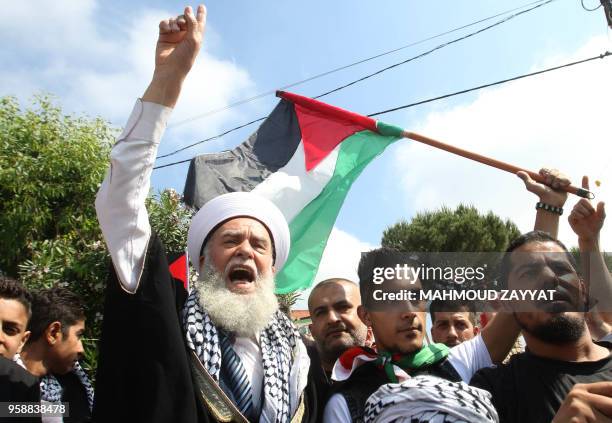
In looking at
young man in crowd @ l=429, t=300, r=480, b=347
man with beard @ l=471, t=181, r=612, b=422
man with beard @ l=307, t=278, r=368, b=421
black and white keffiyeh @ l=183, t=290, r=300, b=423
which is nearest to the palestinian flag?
man with beard @ l=307, t=278, r=368, b=421

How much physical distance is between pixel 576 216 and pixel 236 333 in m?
2.04

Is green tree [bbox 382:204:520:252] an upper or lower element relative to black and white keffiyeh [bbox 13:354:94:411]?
upper

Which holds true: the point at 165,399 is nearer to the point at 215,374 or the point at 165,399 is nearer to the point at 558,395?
the point at 215,374

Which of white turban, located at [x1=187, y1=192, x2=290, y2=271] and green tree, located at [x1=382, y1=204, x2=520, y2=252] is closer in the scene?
white turban, located at [x1=187, y1=192, x2=290, y2=271]

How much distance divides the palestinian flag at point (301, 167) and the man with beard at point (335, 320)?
265 mm

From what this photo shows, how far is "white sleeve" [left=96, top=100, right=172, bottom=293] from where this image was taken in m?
1.90

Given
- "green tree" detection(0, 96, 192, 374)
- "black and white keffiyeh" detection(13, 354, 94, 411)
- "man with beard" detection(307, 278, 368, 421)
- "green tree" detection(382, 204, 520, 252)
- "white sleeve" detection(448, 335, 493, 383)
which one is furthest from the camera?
"green tree" detection(382, 204, 520, 252)

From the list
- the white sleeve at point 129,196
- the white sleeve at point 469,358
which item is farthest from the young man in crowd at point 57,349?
the white sleeve at point 469,358

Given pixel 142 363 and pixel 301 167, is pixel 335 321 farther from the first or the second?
pixel 142 363

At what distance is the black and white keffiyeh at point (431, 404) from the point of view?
181 centimetres

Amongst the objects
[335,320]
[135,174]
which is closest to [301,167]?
[335,320]

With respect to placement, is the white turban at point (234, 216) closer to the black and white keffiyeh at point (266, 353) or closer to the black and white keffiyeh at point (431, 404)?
the black and white keffiyeh at point (266, 353)

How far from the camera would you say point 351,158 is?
4.88 metres

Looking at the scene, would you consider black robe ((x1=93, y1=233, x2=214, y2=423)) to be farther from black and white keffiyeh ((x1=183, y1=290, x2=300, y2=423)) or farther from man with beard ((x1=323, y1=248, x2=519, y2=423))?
man with beard ((x1=323, y1=248, x2=519, y2=423))
